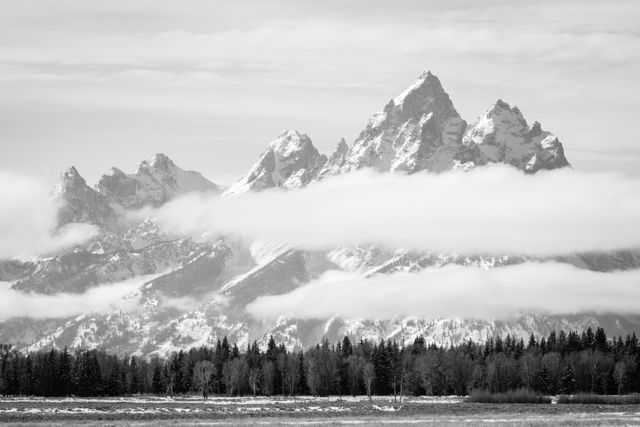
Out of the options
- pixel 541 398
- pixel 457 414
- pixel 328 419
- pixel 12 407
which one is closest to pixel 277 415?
pixel 328 419

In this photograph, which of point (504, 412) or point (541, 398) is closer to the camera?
point (504, 412)

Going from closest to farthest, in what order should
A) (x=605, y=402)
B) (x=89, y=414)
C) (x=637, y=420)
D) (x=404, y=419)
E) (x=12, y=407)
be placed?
(x=637, y=420) → (x=404, y=419) → (x=89, y=414) → (x=12, y=407) → (x=605, y=402)

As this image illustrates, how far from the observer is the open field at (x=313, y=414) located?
124188 mm

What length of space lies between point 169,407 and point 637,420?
6225cm

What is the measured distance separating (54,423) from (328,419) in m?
28.7

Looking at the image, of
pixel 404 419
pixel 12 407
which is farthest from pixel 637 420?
pixel 12 407

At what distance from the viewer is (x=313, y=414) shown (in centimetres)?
14362

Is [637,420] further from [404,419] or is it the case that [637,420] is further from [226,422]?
[226,422]

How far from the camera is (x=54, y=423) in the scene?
12200cm

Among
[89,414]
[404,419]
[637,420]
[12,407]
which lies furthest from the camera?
[12,407]

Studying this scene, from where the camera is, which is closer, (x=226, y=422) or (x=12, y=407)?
(x=226, y=422)

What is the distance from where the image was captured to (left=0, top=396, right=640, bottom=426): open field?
124188mm

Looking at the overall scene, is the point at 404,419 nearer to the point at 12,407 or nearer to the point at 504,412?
the point at 504,412

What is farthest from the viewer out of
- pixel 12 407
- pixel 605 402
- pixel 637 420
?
pixel 605 402
